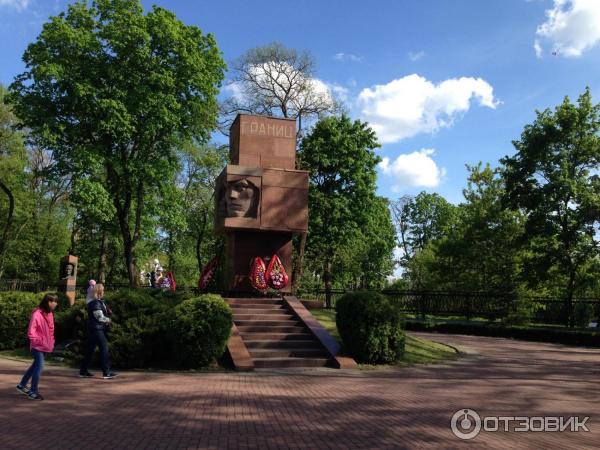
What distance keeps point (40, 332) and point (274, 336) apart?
6.83 meters

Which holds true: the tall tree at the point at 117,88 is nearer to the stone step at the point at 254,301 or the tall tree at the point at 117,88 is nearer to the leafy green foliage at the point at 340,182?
the leafy green foliage at the point at 340,182

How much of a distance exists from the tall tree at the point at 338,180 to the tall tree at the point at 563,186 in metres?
8.94

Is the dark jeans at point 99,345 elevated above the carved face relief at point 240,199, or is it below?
below

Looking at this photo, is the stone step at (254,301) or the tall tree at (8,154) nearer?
the stone step at (254,301)

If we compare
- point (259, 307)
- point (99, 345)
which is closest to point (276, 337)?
point (259, 307)

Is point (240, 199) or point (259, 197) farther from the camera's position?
point (259, 197)

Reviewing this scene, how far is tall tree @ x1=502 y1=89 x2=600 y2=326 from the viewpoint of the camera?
83.5ft

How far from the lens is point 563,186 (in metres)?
25.6

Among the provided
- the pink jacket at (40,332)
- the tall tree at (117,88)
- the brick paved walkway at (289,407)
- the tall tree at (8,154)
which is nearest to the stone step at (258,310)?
the brick paved walkway at (289,407)

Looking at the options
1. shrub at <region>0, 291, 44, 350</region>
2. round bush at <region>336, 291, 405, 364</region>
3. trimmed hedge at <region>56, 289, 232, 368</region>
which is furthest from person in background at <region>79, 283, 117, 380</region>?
round bush at <region>336, 291, 405, 364</region>

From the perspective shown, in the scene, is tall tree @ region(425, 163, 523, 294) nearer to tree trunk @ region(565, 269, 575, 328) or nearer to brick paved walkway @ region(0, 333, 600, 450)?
tree trunk @ region(565, 269, 575, 328)

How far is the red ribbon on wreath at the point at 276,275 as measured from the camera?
57.4ft

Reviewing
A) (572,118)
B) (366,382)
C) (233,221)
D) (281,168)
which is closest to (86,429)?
(366,382)

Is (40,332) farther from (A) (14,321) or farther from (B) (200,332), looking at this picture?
(A) (14,321)
